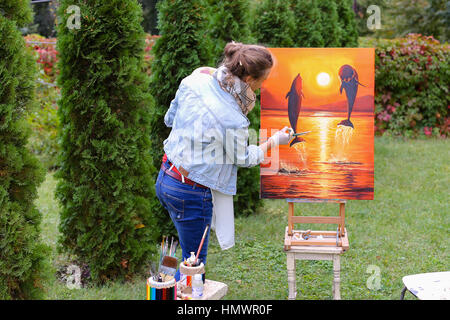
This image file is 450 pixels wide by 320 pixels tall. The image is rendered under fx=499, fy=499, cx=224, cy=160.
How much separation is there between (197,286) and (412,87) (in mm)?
8455

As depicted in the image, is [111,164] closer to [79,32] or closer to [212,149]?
[79,32]

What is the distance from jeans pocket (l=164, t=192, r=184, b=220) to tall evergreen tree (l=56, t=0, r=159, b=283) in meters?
0.88

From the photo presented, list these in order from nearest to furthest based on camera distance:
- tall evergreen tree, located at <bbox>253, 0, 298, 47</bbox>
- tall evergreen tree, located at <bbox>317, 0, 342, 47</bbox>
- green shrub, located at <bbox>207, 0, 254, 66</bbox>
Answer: green shrub, located at <bbox>207, 0, 254, 66</bbox>
tall evergreen tree, located at <bbox>253, 0, 298, 47</bbox>
tall evergreen tree, located at <bbox>317, 0, 342, 47</bbox>

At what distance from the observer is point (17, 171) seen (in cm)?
252

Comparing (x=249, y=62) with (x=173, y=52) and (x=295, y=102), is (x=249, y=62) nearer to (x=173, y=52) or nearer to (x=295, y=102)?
(x=295, y=102)

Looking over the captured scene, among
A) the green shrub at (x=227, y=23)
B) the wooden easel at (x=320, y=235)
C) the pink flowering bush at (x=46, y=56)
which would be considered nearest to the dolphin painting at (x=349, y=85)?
the wooden easel at (x=320, y=235)

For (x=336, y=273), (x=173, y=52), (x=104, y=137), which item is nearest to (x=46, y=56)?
(x=173, y=52)

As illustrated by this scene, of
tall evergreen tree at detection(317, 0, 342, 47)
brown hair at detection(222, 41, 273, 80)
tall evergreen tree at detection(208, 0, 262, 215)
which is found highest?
tall evergreen tree at detection(317, 0, 342, 47)

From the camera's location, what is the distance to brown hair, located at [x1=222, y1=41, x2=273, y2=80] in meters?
2.59

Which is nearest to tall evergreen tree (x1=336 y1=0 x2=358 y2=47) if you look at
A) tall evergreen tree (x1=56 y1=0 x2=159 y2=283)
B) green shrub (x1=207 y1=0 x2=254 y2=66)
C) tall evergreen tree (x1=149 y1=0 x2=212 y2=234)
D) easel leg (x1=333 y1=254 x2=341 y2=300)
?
green shrub (x1=207 y1=0 x2=254 y2=66)

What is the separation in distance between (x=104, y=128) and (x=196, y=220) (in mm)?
1165

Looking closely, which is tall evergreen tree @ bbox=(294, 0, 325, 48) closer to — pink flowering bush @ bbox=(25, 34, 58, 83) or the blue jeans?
pink flowering bush @ bbox=(25, 34, 58, 83)

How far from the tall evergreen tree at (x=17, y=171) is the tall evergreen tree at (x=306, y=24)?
188 inches

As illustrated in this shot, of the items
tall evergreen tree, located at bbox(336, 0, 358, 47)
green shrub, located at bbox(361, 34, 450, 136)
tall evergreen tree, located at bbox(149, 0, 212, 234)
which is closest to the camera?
tall evergreen tree, located at bbox(149, 0, 212, 234)
